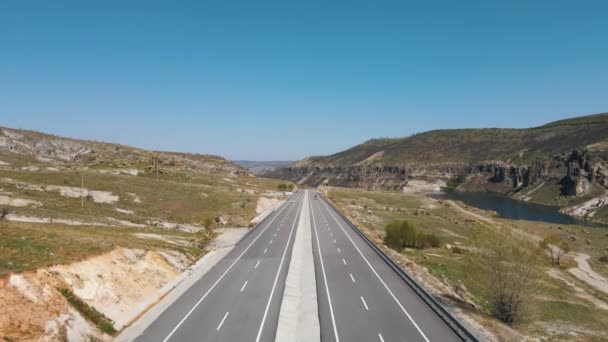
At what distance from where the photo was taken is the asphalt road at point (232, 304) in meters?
19.5

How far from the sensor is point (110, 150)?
508 feet

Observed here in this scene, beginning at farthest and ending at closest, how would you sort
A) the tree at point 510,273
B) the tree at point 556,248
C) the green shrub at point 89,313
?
the tree at point 556,248 < the tree at point 510,273 < the green shrub at point 89,313

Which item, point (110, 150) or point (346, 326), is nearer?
point (346, 326)

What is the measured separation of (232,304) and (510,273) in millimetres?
19787

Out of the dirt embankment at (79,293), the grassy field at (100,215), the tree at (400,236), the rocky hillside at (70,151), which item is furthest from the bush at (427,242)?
the rocky hillside at (70,151)

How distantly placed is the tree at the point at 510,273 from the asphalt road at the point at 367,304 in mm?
6146

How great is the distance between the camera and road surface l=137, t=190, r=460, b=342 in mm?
19547

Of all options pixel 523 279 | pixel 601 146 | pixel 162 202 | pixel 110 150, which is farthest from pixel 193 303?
pixel 601 146

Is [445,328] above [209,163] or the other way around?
the other way around

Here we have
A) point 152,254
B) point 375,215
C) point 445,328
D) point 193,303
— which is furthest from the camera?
point 375,215

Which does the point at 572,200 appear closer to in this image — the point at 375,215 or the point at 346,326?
the point at 375,215

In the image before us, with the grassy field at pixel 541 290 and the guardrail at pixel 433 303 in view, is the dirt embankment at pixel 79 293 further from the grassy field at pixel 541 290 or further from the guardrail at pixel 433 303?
the grassy field at pixel 541 290

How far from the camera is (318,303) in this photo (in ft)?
80.0

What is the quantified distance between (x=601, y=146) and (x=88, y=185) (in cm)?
24026
